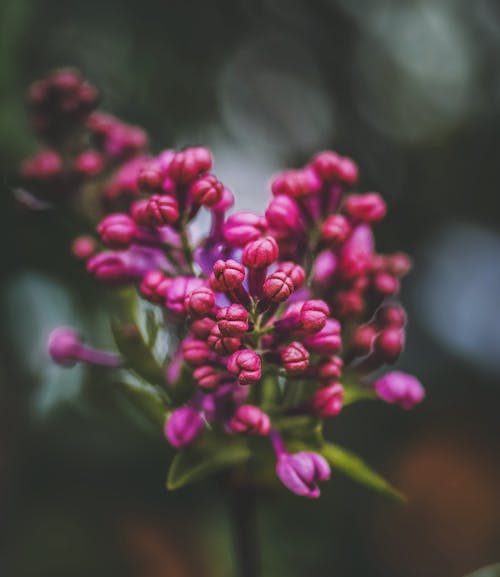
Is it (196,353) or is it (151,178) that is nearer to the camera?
(196,353)

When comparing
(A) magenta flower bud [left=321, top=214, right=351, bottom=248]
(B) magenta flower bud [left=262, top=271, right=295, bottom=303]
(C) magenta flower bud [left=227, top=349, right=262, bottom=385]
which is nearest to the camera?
(C) magenta flower bud [left=227, top=349, right=262, bottom=385]

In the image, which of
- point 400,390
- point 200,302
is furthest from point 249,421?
point 400,390

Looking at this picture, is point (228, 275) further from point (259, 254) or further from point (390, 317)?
point (390, 317)

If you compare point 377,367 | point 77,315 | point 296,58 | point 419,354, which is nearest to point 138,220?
point 377,367

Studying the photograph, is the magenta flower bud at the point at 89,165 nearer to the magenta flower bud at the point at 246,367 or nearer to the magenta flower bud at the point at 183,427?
the magenta flower bud at the point at 183,427

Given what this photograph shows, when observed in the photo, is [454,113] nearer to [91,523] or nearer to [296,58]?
[296,58]

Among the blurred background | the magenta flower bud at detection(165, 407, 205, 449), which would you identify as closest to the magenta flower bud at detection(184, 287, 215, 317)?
the magenta flower bud at detection(165, 407, 205, 449)

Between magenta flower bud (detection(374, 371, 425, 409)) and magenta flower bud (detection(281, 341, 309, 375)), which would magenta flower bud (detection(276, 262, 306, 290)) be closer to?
magenta flower bud (detection(281, 341, 309, 375))
